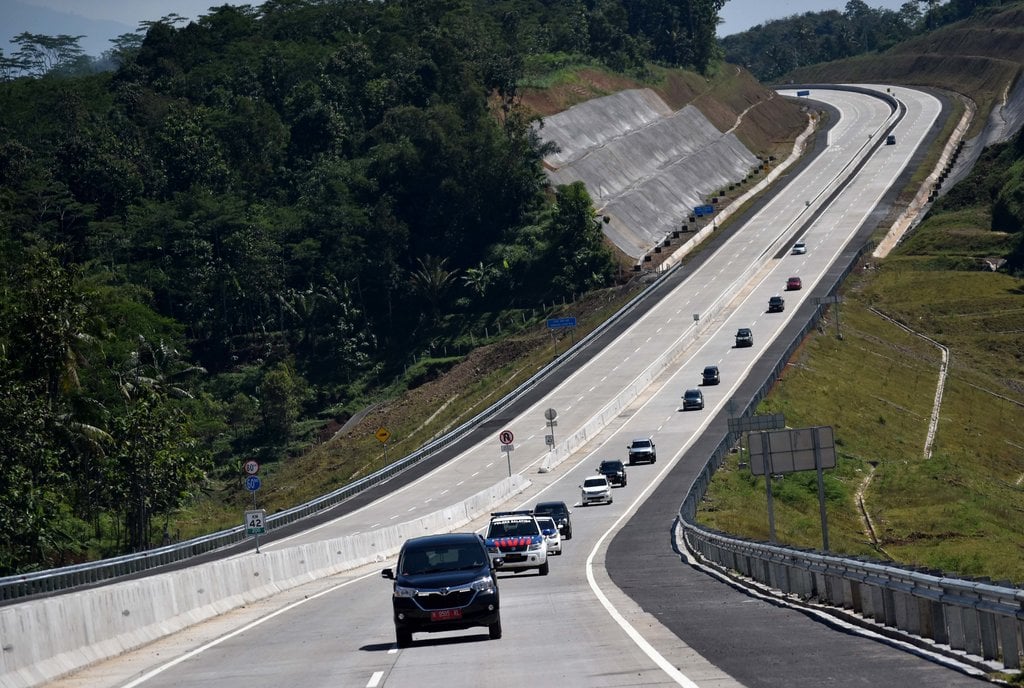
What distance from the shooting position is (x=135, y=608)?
25219mm

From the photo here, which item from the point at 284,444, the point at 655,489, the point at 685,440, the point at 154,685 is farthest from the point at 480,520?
the point at 284,444

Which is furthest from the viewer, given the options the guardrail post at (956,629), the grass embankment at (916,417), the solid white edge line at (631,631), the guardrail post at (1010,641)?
the grass embankment at (916,417)

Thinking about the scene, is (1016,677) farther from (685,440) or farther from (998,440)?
(998,440)

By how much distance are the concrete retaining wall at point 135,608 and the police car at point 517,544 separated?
560cm

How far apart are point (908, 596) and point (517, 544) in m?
19.0

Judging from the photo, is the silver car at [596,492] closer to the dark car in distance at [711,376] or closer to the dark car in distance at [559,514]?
the dark car in distance at [559,514]

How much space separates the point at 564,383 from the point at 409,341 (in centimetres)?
3811

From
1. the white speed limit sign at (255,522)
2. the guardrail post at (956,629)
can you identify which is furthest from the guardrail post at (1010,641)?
the white speed limit sign at (255,522)

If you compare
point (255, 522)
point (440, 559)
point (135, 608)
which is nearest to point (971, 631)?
point (440, 559)

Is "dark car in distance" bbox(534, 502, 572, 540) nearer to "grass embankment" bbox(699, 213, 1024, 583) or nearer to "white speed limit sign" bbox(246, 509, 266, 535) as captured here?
"grass embankment" bbox(699, 213, 1024, 583)

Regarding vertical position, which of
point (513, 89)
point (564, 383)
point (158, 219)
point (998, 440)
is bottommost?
point (998, 440)

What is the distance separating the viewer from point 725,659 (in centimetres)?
1803

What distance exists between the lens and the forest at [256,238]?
79062 millimetres

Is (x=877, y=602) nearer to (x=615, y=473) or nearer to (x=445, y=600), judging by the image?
(x=445, y=600)
